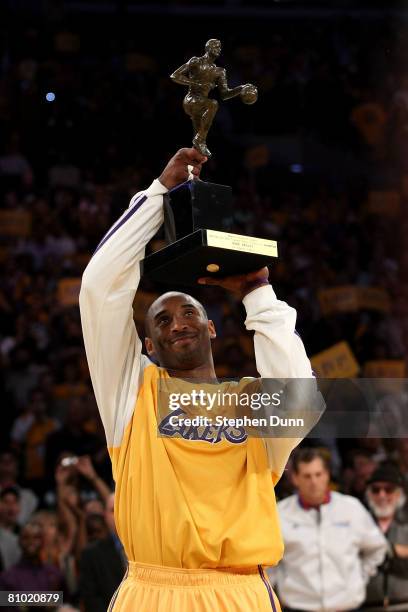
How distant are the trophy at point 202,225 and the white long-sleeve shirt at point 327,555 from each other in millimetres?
2052

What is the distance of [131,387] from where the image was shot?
267 centimetres

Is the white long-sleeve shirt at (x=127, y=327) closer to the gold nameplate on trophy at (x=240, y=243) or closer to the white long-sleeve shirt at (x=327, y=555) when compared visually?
the gold nameplate on trophy at (x=240, y=243)

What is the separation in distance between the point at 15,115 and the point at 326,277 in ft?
6.77

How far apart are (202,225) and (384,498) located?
247cm

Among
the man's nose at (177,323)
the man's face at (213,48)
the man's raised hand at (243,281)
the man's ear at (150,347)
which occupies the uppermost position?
the man's face at (213,48)

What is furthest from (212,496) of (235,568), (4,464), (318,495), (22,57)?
(22,57)

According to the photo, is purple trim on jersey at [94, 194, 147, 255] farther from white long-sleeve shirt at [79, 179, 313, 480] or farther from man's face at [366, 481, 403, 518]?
man's face at [366, 481, 403, 518]

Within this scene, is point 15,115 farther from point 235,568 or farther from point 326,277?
point 235,568

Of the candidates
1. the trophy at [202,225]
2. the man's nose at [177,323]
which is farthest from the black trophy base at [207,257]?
the man's nose at [177,323]

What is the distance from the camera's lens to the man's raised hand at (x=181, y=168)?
2676mm

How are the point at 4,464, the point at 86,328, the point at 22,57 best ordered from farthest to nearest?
the point at 22,57, the point at 4,464, the point at 86,328

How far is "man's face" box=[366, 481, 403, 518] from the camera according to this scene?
4590mm

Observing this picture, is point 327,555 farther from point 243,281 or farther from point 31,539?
point 243,281

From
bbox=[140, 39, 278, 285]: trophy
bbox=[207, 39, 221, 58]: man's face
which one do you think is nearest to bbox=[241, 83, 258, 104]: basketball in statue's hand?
bbox=[140, 39, 278, 285]: trophy
